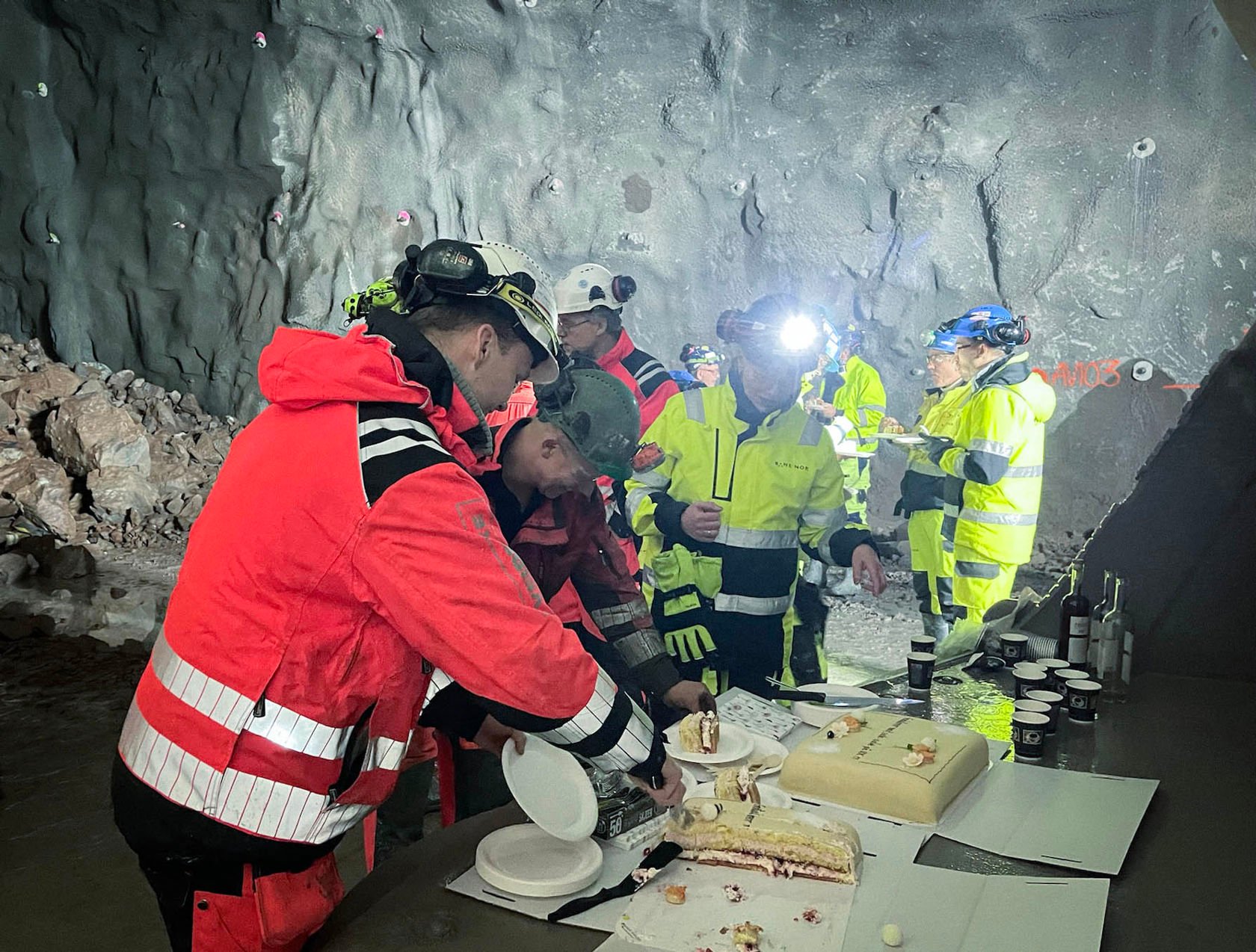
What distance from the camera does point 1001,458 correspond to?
14.0 feet

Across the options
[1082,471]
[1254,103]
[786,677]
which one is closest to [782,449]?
[786,677]

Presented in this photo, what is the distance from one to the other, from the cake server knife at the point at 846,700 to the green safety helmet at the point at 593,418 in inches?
25.2

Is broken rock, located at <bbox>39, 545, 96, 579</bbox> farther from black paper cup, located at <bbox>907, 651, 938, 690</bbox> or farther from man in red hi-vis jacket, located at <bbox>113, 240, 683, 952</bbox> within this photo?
black paper cup, located at <bbox>907, 651, 938, 690</bbox>

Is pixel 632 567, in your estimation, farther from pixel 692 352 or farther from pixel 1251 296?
pixel 1251 296

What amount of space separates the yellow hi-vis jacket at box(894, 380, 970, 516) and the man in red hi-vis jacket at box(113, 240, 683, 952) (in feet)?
11.6

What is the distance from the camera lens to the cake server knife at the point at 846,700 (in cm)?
210

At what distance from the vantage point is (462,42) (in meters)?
8.71

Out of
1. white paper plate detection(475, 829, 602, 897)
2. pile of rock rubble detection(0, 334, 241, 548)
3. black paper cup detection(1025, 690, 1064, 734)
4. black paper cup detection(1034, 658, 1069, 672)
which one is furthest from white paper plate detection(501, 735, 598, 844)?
pile of rock rubble detection(0, 334, 241, 548)

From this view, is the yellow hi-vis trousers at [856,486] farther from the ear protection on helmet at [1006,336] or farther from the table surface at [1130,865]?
the table surface at [1130,865]

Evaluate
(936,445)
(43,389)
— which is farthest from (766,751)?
(43,389)

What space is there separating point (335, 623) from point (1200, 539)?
7.63 feet

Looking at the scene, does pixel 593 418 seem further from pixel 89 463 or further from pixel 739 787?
pixel 89 463

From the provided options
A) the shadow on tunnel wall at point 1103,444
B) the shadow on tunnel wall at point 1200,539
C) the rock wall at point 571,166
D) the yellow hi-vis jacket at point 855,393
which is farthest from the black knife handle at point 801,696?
the rock wall at point 571,166

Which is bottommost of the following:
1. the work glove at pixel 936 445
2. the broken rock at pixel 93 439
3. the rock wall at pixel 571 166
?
the broken rock at pixel 93 439
